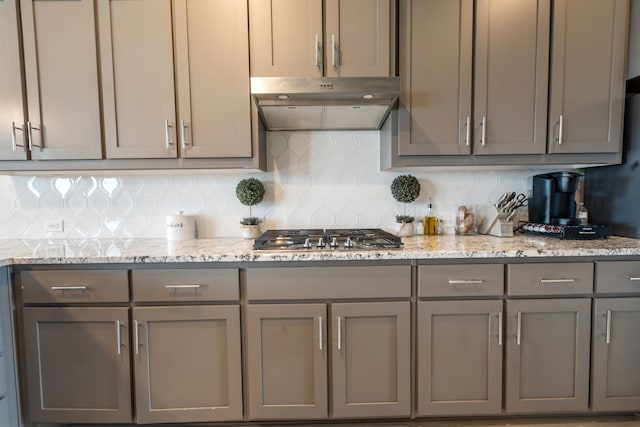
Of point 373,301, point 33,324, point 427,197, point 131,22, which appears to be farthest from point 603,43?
point 33,324

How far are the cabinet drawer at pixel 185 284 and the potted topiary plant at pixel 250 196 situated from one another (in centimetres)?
52

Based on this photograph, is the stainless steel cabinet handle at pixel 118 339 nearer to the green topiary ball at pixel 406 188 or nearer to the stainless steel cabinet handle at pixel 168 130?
the stainless steel cabinet handle at pixel 168 130

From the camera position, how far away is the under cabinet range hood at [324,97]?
1320mm

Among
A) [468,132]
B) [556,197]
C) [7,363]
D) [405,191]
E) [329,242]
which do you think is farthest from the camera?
[405,191]

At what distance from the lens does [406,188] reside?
194 centimetres

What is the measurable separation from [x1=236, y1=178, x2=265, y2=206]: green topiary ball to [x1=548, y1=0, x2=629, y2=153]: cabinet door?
5.72 ft

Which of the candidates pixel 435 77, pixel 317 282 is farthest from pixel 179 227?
pixel 435 77

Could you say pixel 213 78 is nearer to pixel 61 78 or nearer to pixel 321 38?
pixel 321 38

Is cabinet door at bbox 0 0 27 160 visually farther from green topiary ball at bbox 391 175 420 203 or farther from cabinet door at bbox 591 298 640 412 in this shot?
cabinet door at bbox 591 298 640 412

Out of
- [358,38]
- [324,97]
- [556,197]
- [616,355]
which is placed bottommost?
[616,355]

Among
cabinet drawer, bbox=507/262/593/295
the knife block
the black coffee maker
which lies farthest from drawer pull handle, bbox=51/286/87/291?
the black coffee maker

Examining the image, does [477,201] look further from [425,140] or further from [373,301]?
[373,301]

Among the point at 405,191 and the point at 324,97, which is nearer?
the point at 324,97

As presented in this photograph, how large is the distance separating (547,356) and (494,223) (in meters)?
0.76
